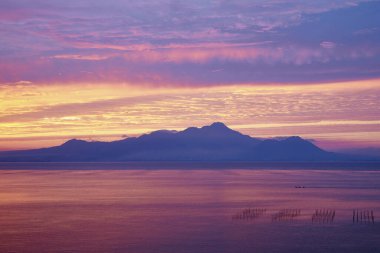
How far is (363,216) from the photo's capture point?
53.9 metres

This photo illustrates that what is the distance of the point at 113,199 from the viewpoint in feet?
238

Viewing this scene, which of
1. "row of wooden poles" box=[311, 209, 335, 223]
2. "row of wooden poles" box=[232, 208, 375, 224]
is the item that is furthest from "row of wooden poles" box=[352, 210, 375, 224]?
"row of wooden poles" box=[311, 209, 335, 223]

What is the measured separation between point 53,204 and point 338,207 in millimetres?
32991

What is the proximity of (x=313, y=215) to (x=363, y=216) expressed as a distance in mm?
4734

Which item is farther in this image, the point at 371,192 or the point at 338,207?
the point at 371,192

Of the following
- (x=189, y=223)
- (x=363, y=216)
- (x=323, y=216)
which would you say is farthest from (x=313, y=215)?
(x=189, y=223)

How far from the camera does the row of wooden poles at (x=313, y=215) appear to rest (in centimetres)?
5156

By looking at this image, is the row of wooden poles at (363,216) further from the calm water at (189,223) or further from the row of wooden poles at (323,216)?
the row of wooden poles at (323,216)

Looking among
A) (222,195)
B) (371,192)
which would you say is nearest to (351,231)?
(222,195)

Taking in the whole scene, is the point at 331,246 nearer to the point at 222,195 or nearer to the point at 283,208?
the point at 283,208

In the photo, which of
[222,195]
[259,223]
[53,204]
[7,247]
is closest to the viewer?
[7,247]

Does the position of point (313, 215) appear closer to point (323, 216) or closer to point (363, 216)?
point (323, 216)

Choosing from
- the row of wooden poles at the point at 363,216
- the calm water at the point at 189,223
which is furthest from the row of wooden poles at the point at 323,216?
the row of wooden poles at the point at 363,216

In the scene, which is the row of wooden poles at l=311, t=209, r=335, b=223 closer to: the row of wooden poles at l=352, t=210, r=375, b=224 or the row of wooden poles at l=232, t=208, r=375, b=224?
the row of wooden poles at l=232, t=208, r=375, b=224
